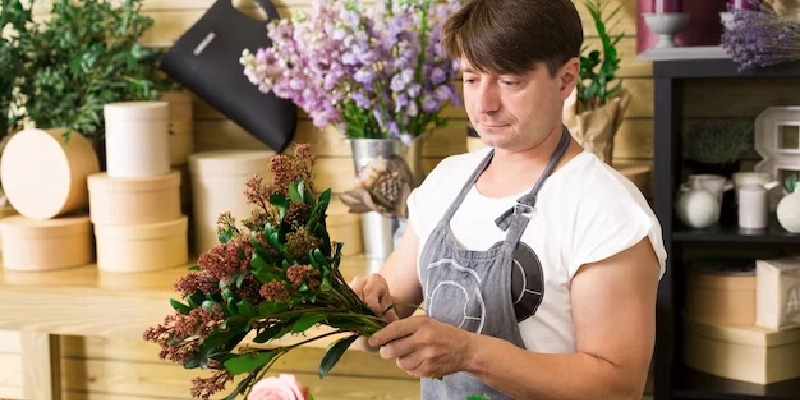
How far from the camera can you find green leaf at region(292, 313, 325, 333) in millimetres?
1403

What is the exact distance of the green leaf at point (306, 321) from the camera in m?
1.40

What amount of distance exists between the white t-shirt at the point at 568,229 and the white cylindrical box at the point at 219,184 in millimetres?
1214

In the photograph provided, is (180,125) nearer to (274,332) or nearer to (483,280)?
(483,280)

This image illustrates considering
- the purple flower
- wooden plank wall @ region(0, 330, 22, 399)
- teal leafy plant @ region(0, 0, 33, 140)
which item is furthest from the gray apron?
wooden plank wall @ region(0, 330, 22, 399)

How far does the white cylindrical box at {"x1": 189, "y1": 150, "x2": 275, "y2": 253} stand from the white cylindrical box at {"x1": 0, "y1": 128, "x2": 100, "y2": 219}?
0.29 m

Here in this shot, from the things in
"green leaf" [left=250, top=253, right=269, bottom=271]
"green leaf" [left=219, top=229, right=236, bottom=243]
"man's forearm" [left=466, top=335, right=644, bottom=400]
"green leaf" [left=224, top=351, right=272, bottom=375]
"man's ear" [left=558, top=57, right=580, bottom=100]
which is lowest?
"man's forearm" [left=466, top=335, right=644, bottom=400]

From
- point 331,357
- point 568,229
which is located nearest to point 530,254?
point 568,229

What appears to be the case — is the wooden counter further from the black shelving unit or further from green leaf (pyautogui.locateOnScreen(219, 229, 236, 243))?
green leaf (pyautogui.locateOnScreen(219, 229, 236, 243))

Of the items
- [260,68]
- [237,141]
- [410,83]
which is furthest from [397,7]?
[237,141]

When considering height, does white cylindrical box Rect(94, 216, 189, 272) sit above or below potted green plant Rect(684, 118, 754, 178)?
below

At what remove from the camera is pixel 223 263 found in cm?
133

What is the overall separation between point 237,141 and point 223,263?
1836 millimetres

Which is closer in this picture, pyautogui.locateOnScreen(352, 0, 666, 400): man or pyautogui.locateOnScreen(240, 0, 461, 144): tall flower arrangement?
pyautogui.locateOnScreen(352, 0, 666, 400): man

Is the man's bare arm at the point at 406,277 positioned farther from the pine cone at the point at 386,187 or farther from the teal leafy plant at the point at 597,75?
the teal leafy plant at the point at 597,75
